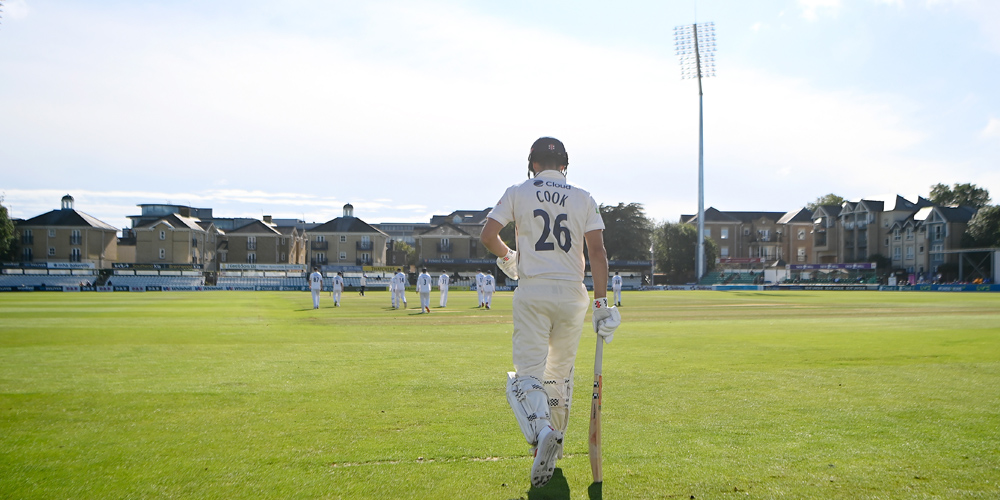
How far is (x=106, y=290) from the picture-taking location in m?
69.6

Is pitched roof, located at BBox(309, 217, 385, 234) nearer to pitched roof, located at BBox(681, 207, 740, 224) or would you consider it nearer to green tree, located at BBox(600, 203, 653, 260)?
green tree, located at BBox(600, 203, 653, 260)

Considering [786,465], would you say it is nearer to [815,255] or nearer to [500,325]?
[500,325]

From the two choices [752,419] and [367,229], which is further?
[367,229]

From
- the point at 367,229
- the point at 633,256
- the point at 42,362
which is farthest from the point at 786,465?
the point at 367,229

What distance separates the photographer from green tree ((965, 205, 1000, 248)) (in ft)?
252

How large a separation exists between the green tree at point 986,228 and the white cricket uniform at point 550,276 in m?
88.8

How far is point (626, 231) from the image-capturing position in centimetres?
9256

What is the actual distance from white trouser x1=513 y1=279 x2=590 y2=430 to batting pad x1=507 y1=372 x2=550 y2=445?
0.10 metres

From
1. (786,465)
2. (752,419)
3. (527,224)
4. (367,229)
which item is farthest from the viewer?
(367,229)

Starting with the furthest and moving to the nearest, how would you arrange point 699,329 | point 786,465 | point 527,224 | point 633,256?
point 633,256, point 699,329, point 527,224, point 786,465

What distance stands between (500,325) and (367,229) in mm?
84715

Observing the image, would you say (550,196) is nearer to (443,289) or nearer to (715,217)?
(443,289)

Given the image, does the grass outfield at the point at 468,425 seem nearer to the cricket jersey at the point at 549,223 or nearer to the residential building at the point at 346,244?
the cricket jersey at the point at 549,223

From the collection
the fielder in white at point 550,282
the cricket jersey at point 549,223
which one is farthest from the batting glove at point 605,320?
the cricket jersey at point 549,223
